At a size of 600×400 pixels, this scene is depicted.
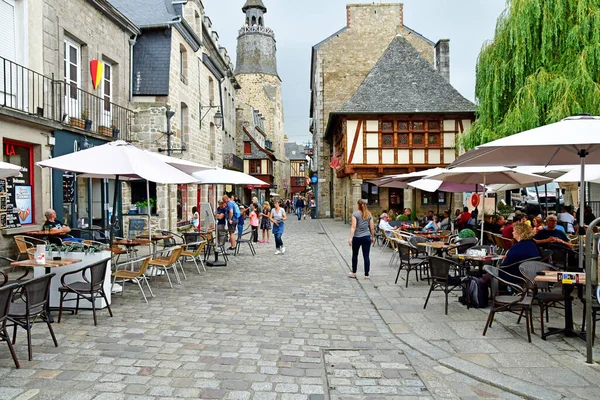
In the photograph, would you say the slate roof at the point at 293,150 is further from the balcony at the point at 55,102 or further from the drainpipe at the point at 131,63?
the balcony at the point at 55,102

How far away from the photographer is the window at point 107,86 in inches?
550

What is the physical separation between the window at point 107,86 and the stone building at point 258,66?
44.0m

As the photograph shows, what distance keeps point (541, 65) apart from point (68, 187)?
553 inches

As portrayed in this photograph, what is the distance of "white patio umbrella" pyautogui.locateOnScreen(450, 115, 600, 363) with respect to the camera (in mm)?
4840

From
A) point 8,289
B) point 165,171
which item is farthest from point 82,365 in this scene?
point 165,171

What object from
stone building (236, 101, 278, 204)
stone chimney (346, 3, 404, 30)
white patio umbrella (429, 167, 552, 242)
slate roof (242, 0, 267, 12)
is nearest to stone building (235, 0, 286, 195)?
slate roof (242, 0, 267, 12)

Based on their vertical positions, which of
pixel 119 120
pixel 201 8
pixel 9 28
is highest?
pixel 201 8

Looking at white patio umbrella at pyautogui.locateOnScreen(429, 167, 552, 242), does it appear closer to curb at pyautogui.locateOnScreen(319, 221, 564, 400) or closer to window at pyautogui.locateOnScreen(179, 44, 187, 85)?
curb at pyautogui.locateOnScreen(319, 221, 564, 400)

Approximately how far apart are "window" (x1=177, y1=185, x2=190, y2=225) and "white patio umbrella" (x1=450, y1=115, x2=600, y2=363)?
1330cm

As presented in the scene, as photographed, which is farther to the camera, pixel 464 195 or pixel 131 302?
pixel 464 195

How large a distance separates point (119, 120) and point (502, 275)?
39.6 ft

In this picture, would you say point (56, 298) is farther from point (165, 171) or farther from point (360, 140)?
point (360, 140)

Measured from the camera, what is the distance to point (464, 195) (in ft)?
79.1

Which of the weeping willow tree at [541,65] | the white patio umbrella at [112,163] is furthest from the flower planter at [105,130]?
the weeping willow tree at [541,65]
